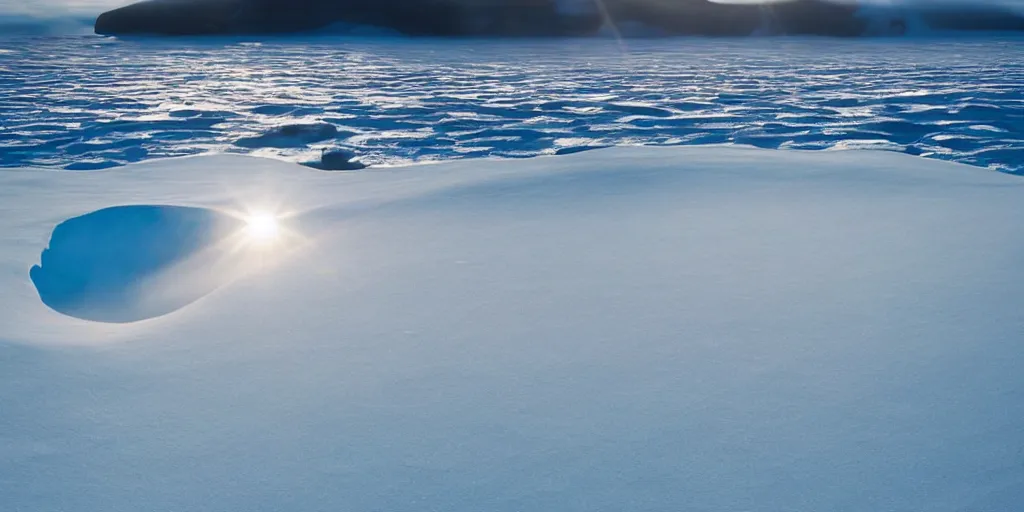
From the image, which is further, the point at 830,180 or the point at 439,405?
the point at 830,180

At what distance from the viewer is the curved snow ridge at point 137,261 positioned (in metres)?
2.04

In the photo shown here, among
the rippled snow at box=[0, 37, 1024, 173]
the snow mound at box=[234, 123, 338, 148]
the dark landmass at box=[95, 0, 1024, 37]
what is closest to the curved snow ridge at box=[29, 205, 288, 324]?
the rippled snow at box=[0, 37, 1024, 173]

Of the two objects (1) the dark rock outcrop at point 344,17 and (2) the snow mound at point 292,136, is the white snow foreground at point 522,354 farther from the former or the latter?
Answer: (1) the dark rock outcrop at point 344,17

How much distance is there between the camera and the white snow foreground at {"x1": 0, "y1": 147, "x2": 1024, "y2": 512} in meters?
1.20

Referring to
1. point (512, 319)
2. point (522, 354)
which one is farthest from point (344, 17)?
point (522, 354)

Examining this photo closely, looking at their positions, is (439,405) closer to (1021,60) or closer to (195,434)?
(195,434)

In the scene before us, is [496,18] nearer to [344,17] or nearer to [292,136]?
[344,17]

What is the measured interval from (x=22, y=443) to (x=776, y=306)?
4.95ft

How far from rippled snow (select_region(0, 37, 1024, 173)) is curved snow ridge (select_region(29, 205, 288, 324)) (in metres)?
1.32

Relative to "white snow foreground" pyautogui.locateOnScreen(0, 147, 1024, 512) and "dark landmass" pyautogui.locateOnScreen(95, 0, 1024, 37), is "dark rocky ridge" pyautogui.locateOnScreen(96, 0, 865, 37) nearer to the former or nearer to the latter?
"dark landmass" pyautogui.locateOnScreen(95, 0, 1024, 37)

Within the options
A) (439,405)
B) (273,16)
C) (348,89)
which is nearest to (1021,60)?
(348,89)

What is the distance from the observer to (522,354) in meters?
1.58

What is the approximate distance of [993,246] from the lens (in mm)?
2221

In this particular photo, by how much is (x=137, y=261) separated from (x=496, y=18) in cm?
1391
